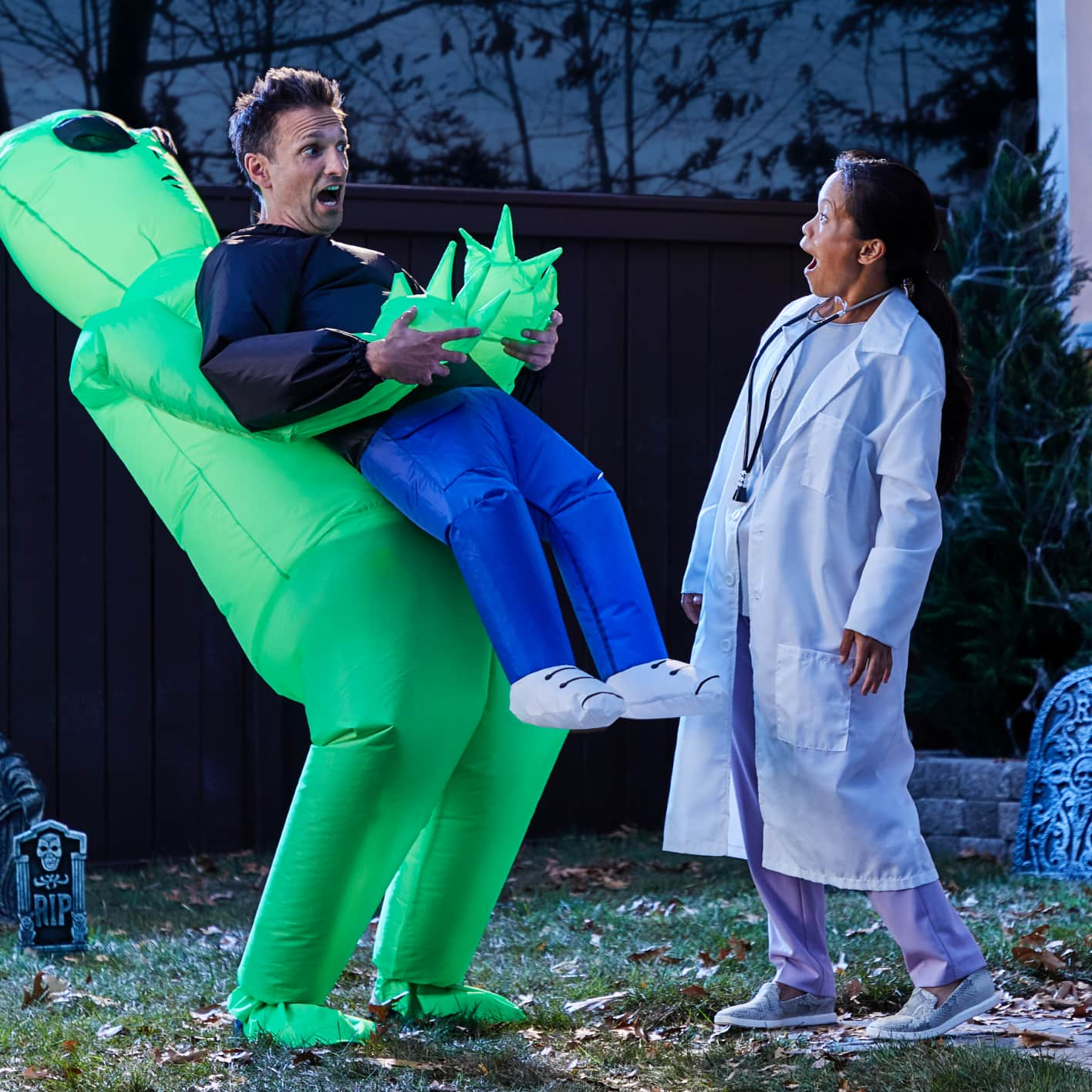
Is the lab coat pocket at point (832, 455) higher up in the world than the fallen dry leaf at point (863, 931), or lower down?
higher up

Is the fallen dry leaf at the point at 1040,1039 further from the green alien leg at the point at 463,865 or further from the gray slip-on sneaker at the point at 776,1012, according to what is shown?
the green alien leg at the point at 463,865

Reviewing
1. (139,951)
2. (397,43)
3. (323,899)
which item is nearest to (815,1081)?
(323,899)

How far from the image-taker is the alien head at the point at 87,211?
3658 mm

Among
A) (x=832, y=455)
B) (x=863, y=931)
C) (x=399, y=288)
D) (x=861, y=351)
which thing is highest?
(x=399, y=288)

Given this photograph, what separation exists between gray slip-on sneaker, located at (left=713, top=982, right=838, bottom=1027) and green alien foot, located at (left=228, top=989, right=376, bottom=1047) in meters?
0.83

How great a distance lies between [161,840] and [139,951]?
6.63 feet

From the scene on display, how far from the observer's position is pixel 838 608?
A: 3.38 metres

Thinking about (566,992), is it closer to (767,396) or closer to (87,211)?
(767,396)

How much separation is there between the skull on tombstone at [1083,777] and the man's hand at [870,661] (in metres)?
3.04

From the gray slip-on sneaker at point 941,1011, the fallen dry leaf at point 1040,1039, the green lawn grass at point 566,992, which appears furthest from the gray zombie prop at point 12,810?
the fallen dry leaf at point 1040,1039

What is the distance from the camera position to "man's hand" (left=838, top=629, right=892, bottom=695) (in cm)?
330

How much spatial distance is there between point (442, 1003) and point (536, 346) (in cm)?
149

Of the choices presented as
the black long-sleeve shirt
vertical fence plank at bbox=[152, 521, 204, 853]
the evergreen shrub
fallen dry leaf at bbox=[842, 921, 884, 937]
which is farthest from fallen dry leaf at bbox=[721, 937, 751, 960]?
vertical fence plank at bbox=[152, 521, 204, 853]

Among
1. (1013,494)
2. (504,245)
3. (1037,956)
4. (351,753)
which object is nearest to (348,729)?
(351,753)
